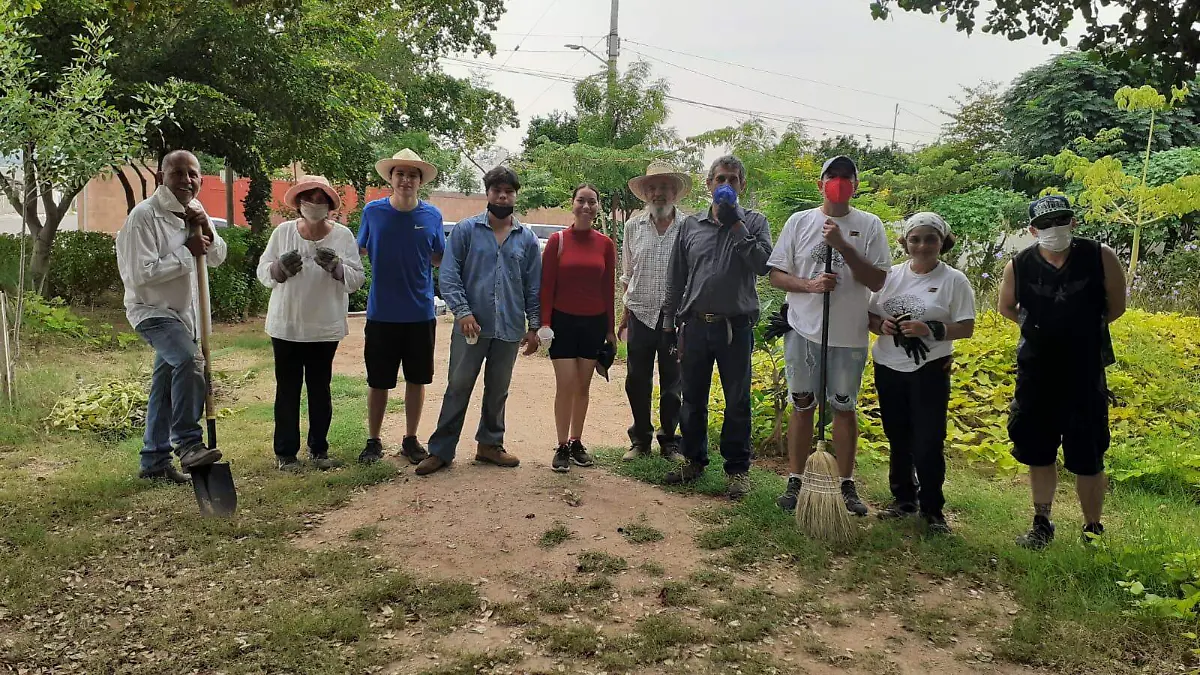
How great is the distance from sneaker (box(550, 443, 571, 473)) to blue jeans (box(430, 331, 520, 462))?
0.49 metres

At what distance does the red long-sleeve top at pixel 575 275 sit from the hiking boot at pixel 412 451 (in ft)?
3.81

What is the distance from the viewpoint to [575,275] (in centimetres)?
527

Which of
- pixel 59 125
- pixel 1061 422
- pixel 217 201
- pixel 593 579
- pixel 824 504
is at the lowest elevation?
pixel 593 579

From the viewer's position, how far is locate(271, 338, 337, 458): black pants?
5.12 metres

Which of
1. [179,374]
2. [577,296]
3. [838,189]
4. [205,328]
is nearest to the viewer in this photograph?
[838,189]

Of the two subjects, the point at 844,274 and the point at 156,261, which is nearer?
the point at 844,274

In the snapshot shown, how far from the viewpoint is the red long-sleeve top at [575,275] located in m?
5.27

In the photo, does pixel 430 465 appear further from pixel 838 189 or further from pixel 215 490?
pixel 838 189

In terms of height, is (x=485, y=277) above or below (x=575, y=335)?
above

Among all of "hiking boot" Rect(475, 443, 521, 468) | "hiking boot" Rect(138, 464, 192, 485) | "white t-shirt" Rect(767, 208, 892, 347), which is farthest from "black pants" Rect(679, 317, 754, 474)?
"hiking boot" Rect(138, 464, 192, 485)

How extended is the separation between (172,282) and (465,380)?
1721 mm

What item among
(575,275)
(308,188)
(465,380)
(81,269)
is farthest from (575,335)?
(81,269)

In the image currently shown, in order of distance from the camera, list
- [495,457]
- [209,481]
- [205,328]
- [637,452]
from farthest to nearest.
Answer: [637,452]
[495,457]
[205,328]
[209,481]

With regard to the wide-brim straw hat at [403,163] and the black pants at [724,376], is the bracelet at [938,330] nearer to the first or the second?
the black pants at [724,376]
